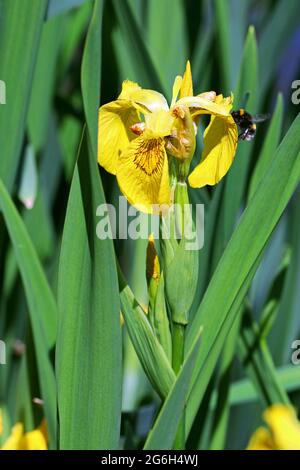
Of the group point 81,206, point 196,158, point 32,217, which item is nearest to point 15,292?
point 32,217

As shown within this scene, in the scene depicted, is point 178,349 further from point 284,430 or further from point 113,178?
point 113,178

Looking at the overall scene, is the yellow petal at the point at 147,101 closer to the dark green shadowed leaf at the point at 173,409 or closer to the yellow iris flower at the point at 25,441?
the dark green shadowed leaf at the point at 173,409

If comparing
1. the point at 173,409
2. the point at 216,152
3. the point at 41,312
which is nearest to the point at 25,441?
the point at 41,312

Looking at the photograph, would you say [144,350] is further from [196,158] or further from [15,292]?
[15,292]

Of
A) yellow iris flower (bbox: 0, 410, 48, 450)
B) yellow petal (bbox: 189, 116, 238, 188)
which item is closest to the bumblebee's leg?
yellow petal (bbox: 189, 116, 238, 188)

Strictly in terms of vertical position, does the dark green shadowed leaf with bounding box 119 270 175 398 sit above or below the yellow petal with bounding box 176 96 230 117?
below

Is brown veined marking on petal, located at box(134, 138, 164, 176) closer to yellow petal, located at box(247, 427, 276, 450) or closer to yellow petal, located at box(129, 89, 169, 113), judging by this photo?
yellow petal, located at box(129, 89, 169, 113)
